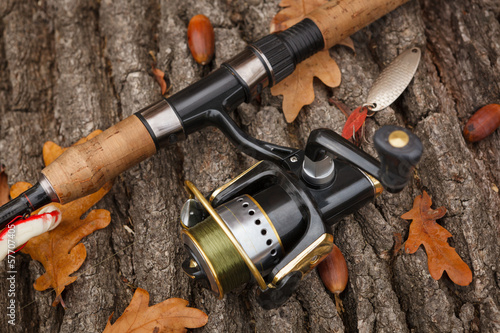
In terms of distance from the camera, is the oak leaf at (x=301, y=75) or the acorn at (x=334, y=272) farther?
Result: the oak leaf at (x=301, y=75)

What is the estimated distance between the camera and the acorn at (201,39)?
118 inches

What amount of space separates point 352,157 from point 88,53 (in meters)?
2.21

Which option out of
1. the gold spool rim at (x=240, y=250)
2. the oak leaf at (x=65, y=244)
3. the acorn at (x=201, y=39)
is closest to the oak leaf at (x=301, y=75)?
the acorn at (x=201, y=39)

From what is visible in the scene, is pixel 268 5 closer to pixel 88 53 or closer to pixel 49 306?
pixel 88 53

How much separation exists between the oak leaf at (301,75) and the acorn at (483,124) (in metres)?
0.87

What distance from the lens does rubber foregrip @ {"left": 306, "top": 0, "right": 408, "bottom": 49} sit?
2.67 m

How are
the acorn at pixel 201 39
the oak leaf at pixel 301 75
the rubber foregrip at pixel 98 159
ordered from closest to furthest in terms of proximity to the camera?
the rubber foregrip at pixel 98 159 → the oak leaf at pixel 301 75 → the acorn at pixel 201 39

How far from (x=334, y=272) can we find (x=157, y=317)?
0.96m

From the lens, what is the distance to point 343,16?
271 centimetres

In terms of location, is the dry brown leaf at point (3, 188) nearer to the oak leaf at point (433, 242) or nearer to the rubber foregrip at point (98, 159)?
the rubber foregrip at point (98, 159)

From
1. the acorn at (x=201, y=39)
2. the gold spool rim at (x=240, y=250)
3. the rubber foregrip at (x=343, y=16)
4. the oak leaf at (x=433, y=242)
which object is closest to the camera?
the gold spool rim at (x=240, y=250)

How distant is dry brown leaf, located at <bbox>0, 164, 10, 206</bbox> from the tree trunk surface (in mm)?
49

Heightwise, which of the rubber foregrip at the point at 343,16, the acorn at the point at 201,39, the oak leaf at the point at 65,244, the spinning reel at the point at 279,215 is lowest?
the spinning reel at the point at 279,215

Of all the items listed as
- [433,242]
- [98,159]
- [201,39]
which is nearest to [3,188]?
[98,159]
